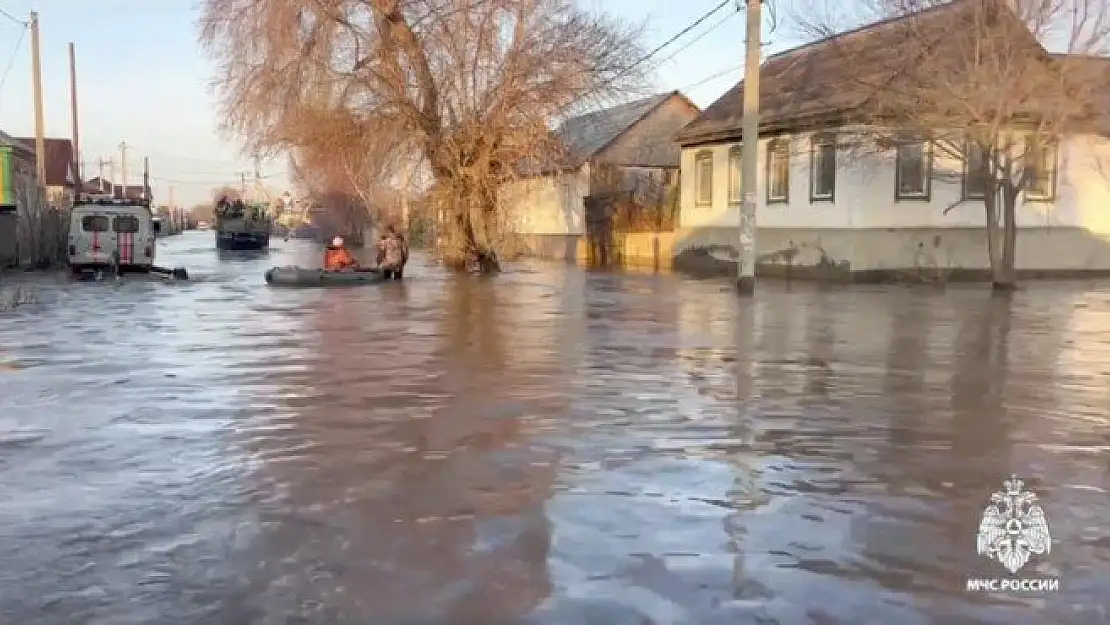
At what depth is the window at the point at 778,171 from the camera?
3231 centimetres

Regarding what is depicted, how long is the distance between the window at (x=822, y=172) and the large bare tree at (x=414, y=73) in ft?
19.1

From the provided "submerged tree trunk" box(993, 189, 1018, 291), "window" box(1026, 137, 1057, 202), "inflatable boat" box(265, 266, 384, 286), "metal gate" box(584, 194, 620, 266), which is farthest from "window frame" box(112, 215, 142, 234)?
"window" box(1026, 137, 1057, 202)

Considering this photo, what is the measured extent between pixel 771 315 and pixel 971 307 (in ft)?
15.9

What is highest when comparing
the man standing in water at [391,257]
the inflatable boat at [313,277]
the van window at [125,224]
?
the van window at [125,224]

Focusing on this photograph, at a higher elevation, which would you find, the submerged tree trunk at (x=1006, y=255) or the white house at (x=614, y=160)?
the white house at (x=614, y=160)

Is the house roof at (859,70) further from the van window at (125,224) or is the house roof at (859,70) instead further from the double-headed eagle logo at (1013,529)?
the double-headed eagle logo at (1013,529)

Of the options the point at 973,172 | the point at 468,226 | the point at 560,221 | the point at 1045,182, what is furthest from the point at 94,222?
the point at 1045,182

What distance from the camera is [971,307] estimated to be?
20.6 m

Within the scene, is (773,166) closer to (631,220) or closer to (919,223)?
(919,223)

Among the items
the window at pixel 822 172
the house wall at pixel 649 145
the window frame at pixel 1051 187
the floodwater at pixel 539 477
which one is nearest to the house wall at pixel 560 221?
the house wall at pixel 649 145

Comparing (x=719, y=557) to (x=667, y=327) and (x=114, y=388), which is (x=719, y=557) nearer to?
(x=114, y=388)

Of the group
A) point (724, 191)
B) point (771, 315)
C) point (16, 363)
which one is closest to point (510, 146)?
point (724, 191)

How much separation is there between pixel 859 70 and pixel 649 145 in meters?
20.0

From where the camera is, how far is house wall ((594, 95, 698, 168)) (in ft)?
157
